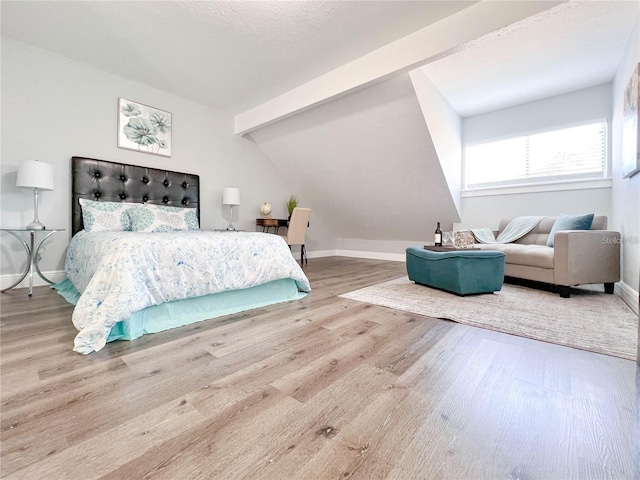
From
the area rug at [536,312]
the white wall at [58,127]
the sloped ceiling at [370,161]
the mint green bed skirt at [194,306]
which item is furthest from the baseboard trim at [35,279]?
the sloped ceiling at [370,161]

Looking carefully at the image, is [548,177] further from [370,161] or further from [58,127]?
[58,127]

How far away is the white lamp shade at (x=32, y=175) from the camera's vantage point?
236 centimetres

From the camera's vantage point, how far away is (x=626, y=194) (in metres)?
2.54

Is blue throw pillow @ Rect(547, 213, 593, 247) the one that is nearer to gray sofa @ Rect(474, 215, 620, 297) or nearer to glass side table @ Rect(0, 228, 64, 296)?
gray sofa @ Rect(474, 215, 620, 297)

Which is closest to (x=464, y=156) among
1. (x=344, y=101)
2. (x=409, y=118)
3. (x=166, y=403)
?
(x=409, y=118)

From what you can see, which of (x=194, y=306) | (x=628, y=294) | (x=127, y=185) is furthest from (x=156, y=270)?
(x=628, y=294)

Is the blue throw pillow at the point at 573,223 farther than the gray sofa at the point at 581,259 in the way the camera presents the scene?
Yes

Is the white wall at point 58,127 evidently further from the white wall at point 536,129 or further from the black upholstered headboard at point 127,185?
the white wall at point 536,129

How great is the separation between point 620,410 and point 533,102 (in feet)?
13.9

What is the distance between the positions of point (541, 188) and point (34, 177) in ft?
18.4

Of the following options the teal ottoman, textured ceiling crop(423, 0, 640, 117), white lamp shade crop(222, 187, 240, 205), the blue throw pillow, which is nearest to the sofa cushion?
the blue throw pillow

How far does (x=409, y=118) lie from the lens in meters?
3.22

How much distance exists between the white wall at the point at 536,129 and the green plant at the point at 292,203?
2813 millimetres

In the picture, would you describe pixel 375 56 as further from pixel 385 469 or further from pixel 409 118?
pixel 385 469
